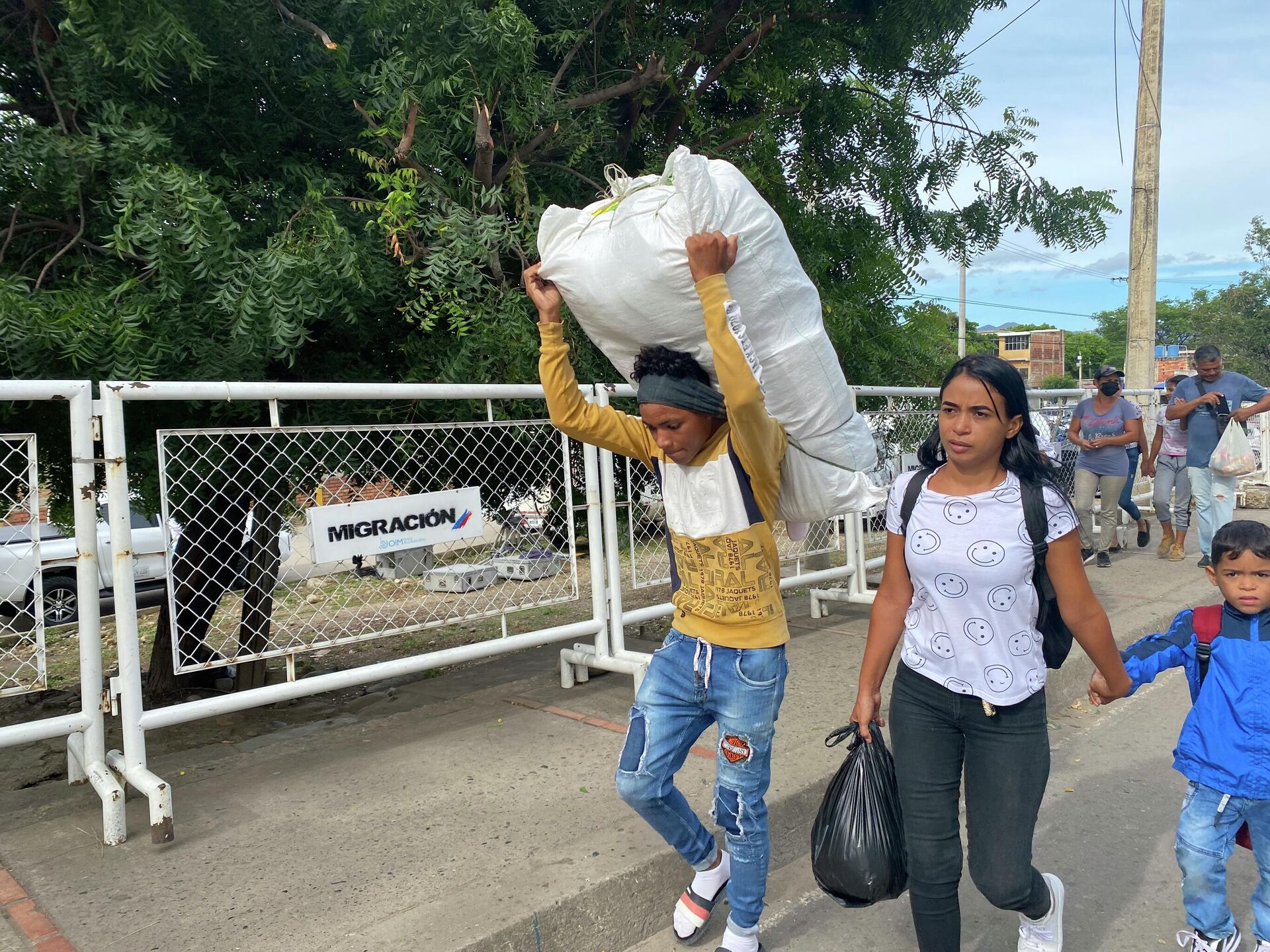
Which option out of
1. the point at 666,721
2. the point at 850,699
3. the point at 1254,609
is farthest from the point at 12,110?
the point at 1254,609

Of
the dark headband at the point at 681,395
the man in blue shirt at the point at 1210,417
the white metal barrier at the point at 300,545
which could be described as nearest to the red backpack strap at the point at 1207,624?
the dark headband at the point at 681,395

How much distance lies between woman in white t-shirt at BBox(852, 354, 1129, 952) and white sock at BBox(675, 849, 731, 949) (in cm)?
72

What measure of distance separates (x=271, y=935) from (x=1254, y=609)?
291 cm

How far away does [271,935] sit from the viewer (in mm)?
2725

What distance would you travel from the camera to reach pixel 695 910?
9.74 ft

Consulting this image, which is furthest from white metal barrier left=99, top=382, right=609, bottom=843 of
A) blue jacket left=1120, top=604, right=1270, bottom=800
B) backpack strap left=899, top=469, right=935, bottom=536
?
blue jacket left=1120, top=604, right=1270, bottom=800

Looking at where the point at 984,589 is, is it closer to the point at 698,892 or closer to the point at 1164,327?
the point at 698,892

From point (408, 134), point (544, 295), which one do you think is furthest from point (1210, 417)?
point (544, 295)

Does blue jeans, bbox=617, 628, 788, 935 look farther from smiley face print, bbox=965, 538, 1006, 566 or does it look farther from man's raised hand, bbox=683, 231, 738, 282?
man's raised hand, bbox=683, 231, 738, 282

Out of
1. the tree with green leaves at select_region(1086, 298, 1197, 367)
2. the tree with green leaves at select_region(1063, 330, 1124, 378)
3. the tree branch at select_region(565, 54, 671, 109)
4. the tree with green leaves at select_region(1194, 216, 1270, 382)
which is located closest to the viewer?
the tree branch at select_region(565, 54, 671, 109)

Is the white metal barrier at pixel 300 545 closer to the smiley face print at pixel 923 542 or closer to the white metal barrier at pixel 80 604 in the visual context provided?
the white metal barrier at pixel 80 604

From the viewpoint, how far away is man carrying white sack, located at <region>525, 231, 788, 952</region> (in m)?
2.62

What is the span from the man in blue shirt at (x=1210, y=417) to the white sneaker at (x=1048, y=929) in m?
6.31

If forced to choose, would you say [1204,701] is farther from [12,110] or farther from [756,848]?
[12,110]
